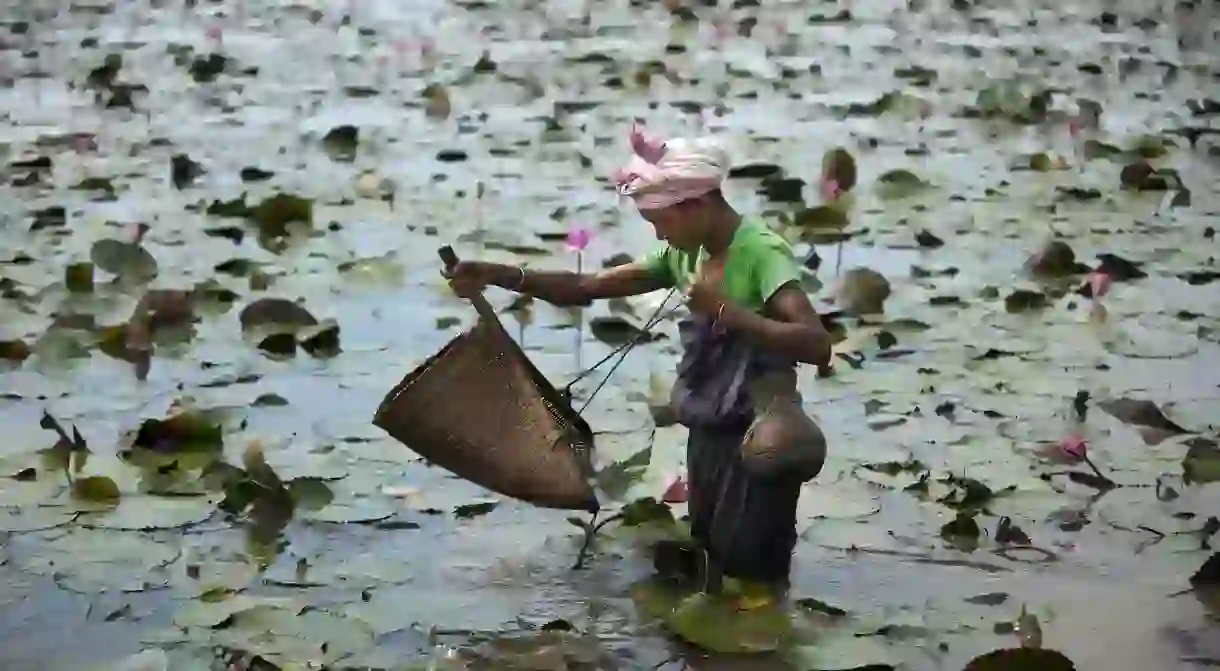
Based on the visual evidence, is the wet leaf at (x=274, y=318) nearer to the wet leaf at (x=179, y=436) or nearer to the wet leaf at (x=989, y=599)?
the wet leaf at (x=179, y=436)

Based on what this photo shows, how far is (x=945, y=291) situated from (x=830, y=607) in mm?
2098

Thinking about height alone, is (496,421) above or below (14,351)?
above

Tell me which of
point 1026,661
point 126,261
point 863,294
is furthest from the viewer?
point 126,261

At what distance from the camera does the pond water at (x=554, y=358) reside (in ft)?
9.36

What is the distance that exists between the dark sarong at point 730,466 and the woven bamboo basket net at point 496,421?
8.1 inches

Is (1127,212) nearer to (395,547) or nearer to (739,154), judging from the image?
(739,154)

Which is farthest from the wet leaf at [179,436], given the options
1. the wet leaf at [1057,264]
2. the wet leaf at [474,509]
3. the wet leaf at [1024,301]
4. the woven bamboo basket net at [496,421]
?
the wet leaf at [1057,264]

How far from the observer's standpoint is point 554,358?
13.7 feet

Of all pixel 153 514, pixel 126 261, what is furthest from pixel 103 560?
pixel 126 261

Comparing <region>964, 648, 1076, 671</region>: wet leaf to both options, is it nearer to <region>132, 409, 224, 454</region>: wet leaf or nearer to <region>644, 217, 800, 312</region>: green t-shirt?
<region>644, 217, 800, 312</region>: green t-shirt

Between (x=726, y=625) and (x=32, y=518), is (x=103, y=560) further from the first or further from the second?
(x=726, y=625)

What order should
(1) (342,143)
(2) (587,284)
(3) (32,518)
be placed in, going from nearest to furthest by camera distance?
(2) (587,284)
(3) (32,518)
(1) (342,143)

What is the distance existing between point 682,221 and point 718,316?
0.59ft

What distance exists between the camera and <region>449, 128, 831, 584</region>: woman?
8.42 ft
